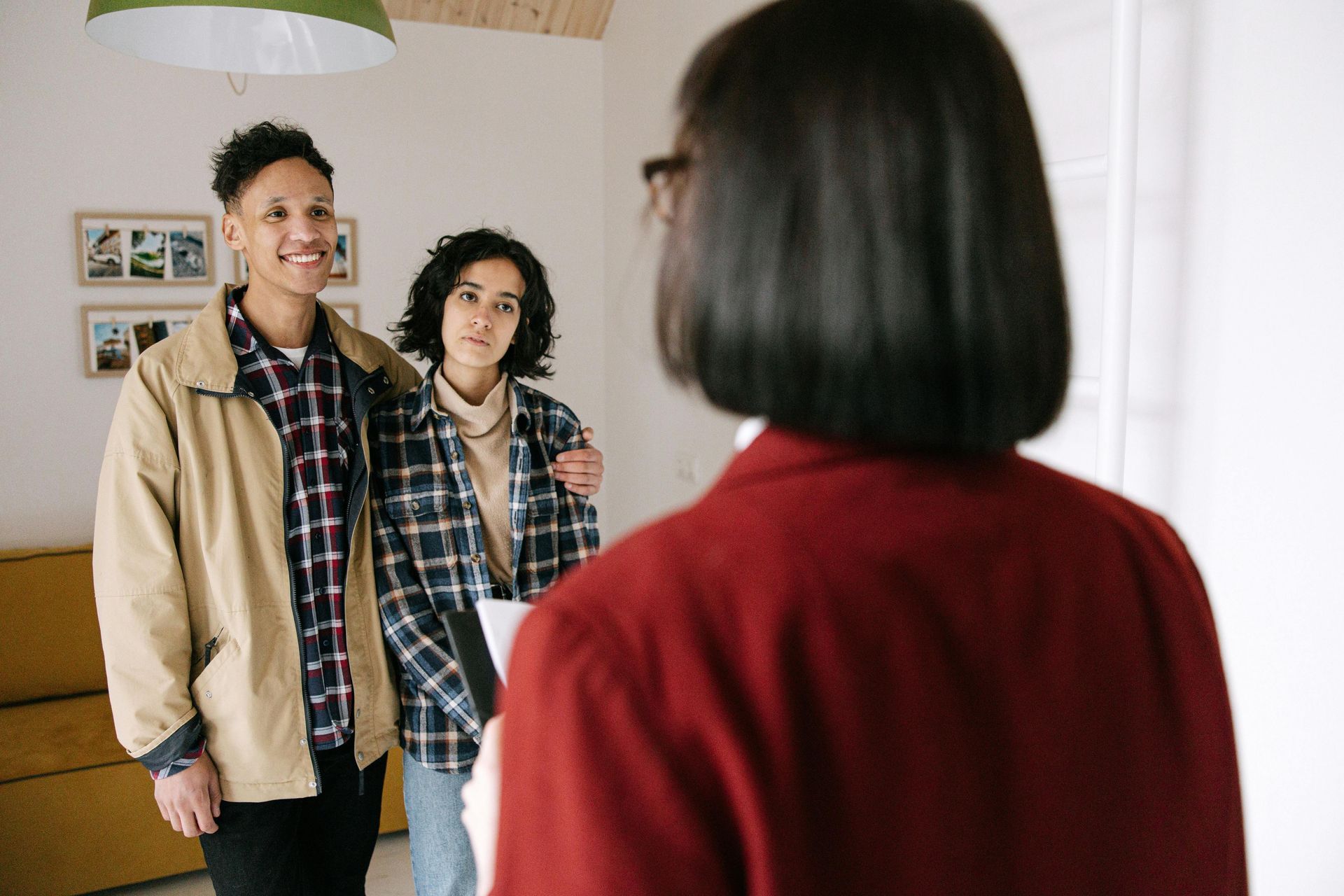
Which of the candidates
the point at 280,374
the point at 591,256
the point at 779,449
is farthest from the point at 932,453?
the point at 591,256

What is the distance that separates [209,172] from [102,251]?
0.46m

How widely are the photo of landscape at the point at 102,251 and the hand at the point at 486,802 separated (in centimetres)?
334

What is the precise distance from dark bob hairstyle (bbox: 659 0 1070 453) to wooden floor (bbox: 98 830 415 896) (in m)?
2.43

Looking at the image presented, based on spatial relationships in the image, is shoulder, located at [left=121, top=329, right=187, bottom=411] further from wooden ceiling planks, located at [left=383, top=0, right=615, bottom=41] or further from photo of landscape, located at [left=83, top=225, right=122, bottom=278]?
wooden ceiling planks, located at [left=383, top=0, right=615, bottom=41]

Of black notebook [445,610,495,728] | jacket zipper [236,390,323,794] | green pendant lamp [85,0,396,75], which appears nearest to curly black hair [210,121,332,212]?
green pendant lamp [85,0,396,75]

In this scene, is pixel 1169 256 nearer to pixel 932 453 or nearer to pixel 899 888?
pixel 932 453

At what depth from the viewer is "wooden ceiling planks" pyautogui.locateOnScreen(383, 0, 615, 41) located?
11.5 feet

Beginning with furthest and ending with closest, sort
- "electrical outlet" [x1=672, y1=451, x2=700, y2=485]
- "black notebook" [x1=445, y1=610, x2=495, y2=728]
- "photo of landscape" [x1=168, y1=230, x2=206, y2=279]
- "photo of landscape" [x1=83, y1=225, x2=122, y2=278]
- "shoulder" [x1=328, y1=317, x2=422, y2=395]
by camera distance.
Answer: "photo of landscape" [x1=168, y1=230, x2=206, y2=279] < "photo of landscape" [x1=83, y1=225, x2=122, y2=278] < "electrical outlet" [x1=672, y1=451, x2=700, y2=485] < "shoulder" [x1=328, y1=317, x2=422, y2=395] < "black notebook" [x1=445, y1=610, x2=495, y2=728]

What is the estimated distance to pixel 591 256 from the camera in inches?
155

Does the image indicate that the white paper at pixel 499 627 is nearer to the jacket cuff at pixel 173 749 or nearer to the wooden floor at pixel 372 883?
the jacket cuff at pixel 173 749

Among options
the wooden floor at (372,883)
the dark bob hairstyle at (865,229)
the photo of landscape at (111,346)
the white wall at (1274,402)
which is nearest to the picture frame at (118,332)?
the photo of landscape at (111,346)

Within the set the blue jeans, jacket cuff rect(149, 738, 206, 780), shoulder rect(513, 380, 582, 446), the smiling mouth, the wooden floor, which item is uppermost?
A: the smiling mouth

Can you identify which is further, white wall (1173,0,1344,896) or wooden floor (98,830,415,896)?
wooden floor (98,830,415,896)

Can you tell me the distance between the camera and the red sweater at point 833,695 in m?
0.39
